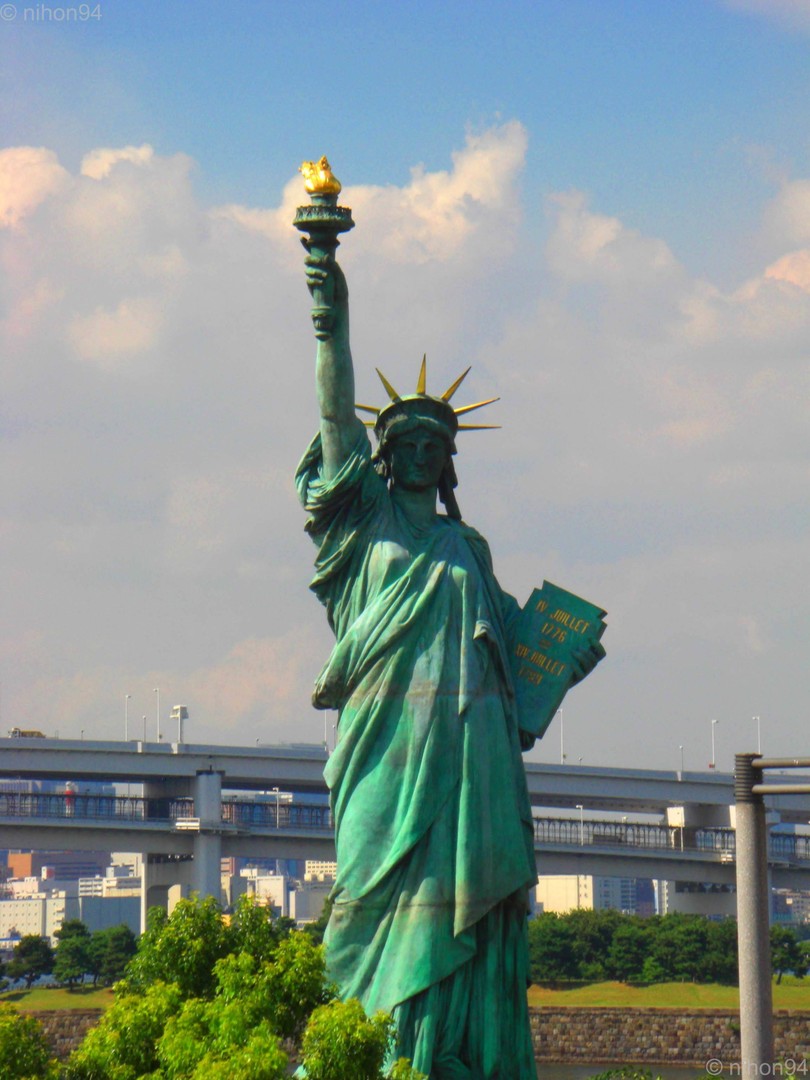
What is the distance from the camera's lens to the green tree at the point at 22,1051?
13.4 metres

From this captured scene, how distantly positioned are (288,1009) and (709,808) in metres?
50.6

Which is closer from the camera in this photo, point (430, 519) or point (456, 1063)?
point (456, 1063)

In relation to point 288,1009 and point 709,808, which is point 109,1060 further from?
point 709,808

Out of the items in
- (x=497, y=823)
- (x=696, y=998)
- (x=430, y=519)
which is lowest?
(x=696, y=998)

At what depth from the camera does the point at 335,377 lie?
17203 mm

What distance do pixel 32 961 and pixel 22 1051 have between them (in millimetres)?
50357

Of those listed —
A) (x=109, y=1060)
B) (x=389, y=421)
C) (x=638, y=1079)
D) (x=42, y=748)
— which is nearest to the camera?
(x=109, y=1060)

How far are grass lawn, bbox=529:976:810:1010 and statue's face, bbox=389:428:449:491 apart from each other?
1729 inches

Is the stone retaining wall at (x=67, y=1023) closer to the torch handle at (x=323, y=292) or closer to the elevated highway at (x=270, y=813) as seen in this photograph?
the elevated highway at (x=270, y=813)

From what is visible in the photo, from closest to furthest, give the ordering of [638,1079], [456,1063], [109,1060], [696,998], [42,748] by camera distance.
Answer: [109,1060] → [456,1063] → [638,1079] → [42,748] → [696,998]

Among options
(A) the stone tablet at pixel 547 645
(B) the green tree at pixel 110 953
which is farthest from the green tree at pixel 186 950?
(B) the green tree at pixel 110 953

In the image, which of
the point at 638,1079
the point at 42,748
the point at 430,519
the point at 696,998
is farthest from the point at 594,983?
the point at 430,519

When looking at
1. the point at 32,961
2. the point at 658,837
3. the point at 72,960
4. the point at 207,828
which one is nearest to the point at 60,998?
the point at 72,960

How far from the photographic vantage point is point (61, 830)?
5703 centimetres
